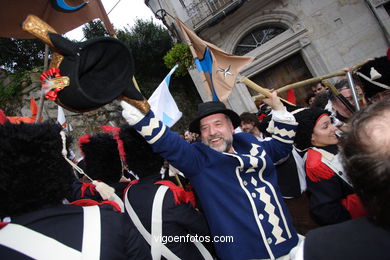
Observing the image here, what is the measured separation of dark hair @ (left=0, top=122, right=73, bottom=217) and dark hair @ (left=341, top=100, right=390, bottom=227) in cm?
139

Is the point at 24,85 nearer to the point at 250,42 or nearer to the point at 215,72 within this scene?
the point at 215,72

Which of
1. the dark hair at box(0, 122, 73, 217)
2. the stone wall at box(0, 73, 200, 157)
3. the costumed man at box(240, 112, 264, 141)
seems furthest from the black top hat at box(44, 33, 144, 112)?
the stone wall at box(0, 73, 200, 157)

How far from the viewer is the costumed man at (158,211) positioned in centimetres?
179

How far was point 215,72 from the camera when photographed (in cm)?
308

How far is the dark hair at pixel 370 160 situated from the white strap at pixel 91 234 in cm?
115

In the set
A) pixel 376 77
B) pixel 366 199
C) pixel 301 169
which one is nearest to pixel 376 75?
pixel 376 77

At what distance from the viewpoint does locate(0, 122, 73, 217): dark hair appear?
106cm

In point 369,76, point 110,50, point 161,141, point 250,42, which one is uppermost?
point 250,42

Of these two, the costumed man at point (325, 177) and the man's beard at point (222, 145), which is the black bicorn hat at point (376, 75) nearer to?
the costumed man at point (325, 177)

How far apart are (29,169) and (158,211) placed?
37.9 inches

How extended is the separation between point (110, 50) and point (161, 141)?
0.69 metres

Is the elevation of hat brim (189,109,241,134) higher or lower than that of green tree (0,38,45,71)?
lower

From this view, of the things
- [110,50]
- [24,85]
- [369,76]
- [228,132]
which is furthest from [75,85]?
[24,85]

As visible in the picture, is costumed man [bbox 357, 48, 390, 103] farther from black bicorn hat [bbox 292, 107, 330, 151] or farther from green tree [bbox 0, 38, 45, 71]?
green tree [bbox 0, 38, 45, 71]
